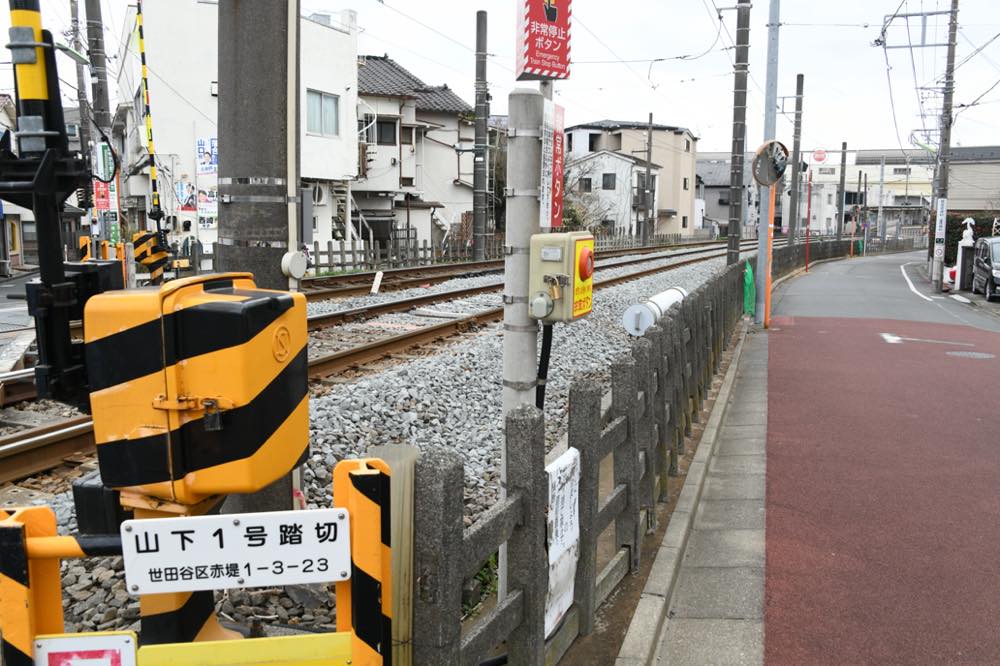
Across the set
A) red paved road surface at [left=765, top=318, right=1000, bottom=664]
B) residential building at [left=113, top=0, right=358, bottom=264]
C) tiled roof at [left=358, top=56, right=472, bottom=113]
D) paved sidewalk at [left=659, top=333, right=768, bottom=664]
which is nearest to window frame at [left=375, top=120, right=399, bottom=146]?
tiled roof at [left=358, top=56, right=472, bottom=113]

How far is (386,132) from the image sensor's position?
112 feet

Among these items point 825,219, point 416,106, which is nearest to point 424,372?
point 416,106

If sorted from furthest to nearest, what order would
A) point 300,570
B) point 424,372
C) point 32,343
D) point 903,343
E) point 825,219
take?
point 825,219 → point 903,343 → point 32,343 → point 424,372 → point 300,570

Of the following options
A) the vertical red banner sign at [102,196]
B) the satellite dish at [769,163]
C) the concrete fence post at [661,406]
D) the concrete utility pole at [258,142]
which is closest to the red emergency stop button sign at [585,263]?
the concrete fence post at [661,406]

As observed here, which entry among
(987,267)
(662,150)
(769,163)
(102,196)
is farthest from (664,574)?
(662,150)

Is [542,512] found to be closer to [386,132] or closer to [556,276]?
[556,276]

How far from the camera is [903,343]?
42.9 feet

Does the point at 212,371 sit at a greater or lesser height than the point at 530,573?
greater

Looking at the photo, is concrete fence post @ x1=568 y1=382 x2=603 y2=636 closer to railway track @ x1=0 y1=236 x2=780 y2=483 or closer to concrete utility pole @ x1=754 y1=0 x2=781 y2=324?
railway track @ x1=0 y1=236 x2=780 y2=483

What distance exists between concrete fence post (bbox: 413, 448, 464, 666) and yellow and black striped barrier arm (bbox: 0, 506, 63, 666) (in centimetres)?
91

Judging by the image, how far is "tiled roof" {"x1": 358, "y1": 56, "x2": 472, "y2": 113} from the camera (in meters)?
33.8

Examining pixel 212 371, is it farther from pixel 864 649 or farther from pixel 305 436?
pixel 864 649

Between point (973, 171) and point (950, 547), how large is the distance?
39201 mm

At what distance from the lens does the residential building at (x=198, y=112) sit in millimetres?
23828
